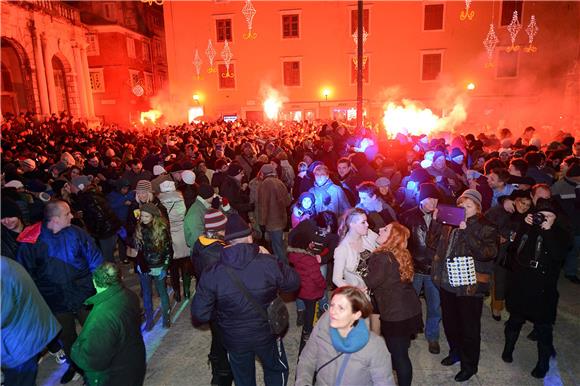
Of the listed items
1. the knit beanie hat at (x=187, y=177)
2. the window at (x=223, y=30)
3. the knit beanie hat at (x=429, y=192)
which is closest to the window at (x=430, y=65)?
the window at (x=223, y=30)

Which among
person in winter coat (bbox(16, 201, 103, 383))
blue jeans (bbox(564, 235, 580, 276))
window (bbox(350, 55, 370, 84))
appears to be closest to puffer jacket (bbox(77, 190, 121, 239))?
person in winter coat (bbox(16, 201, 103, 383))

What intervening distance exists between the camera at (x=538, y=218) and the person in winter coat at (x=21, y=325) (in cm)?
471

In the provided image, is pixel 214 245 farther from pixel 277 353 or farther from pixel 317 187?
pixel 317 187

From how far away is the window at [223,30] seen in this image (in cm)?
3094

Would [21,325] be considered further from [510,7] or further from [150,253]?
[510,7]

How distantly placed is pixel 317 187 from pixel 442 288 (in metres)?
2.66

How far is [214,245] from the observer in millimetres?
4258

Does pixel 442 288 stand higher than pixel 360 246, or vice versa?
pixel 360 246

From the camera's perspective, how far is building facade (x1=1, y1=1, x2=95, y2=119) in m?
22.8

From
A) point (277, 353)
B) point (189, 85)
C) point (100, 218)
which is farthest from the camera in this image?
point (189, 85)

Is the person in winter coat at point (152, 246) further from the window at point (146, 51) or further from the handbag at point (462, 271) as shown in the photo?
the window at point (146, 51)

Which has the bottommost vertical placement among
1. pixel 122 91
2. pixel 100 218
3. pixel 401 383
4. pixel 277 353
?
pixel 401 383

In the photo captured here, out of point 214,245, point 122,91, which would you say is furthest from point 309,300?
point 122,91

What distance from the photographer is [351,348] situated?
102 inches
